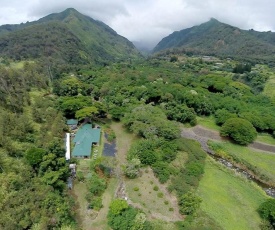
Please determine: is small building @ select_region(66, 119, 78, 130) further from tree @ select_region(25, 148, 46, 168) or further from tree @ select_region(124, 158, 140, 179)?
tree @ select_region(124, 158, 140, 179)

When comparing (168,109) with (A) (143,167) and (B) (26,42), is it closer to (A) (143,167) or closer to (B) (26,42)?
(A) (143,167)

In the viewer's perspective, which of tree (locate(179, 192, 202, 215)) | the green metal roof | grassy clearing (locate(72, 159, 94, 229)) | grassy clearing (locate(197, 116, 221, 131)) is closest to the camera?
grassy clearing (locate(72, 159, 94, 229))

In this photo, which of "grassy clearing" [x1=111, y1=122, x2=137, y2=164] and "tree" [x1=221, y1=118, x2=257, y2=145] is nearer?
"grassy clearing" [x1=111, y1=122, x2=137, y2=164]

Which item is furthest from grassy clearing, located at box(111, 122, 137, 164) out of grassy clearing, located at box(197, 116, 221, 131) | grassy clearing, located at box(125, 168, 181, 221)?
grassy clearing, located at box(197, 116, 221, 131)

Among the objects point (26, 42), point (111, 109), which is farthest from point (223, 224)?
point (26, 42)

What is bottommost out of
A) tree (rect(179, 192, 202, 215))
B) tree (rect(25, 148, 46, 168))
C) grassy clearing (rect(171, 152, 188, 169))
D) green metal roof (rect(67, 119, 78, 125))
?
tree (rect(179, 192, 202, 215))

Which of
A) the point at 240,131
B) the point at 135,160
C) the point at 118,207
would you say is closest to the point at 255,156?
the point at 240,131

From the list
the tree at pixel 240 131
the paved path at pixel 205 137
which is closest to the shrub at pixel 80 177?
the paved path at pixel 205 137
